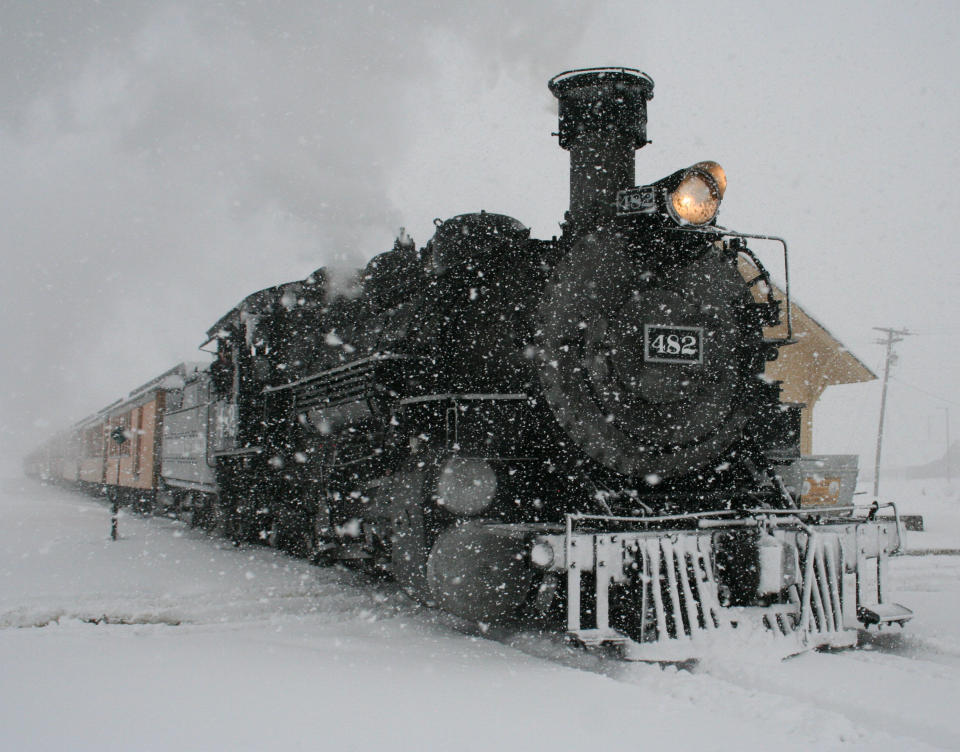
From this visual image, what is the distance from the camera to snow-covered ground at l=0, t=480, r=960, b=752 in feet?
9.98

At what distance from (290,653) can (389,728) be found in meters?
1.30

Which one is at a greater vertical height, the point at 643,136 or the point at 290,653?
the point at 643,136

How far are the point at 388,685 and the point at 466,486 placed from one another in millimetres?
1293

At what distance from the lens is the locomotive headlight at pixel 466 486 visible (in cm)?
465

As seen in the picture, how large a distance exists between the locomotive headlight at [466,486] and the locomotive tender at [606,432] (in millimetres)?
12

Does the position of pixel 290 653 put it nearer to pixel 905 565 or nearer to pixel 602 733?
pixel 602 733

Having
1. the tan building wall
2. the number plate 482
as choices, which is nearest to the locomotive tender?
the number plate 482

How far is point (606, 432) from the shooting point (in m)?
4.71

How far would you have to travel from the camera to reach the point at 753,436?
17.3 feet

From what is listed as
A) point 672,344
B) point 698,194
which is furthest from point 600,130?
point 672,344

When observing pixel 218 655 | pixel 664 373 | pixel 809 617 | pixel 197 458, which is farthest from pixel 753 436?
pixel 197 458

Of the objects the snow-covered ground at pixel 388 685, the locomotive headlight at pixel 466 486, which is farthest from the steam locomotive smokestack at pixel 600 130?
the snow-covered ground at pixel 388 685

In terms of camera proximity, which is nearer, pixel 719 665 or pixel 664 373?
pixel 719 665

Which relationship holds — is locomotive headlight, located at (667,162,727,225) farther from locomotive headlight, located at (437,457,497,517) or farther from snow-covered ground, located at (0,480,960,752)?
snow-covered ground, located at (0,480,960,752)
